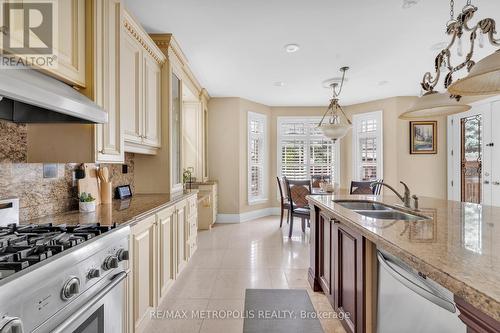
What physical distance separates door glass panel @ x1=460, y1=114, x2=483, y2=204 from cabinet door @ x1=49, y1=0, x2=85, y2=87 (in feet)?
19.8

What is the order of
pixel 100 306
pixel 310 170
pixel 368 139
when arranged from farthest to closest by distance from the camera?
1. pixel 310 170
2. pixel 368 139
3. pixel 100 306

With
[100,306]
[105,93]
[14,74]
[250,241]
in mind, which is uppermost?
Answer: [105,93]

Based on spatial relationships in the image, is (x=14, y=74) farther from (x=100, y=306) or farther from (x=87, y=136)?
(x=100, y=306)

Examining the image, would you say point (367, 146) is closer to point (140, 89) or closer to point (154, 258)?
point (140, 89)

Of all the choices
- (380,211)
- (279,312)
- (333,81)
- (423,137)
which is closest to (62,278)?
(279,312)

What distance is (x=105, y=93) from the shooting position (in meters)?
1.72

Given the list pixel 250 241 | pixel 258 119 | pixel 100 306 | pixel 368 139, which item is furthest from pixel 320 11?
pixel 368 139

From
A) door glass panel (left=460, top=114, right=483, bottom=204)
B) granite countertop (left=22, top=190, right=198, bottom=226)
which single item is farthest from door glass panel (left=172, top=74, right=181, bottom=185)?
door glass panel (left=460, top=114, right=483, bottom=204)

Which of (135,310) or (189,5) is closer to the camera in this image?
(135,310)

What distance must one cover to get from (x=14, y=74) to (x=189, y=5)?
1925 mm

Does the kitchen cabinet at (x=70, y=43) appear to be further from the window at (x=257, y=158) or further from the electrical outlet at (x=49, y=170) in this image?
the window at (x=257, y=158)

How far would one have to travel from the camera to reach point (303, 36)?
3.05 m

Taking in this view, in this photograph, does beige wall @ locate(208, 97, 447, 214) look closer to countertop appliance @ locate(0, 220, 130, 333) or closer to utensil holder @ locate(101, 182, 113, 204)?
utensil holder @ locate(101, 182, 113, 204)

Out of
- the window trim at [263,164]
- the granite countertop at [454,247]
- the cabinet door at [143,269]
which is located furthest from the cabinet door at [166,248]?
the window trim at [263,164]
